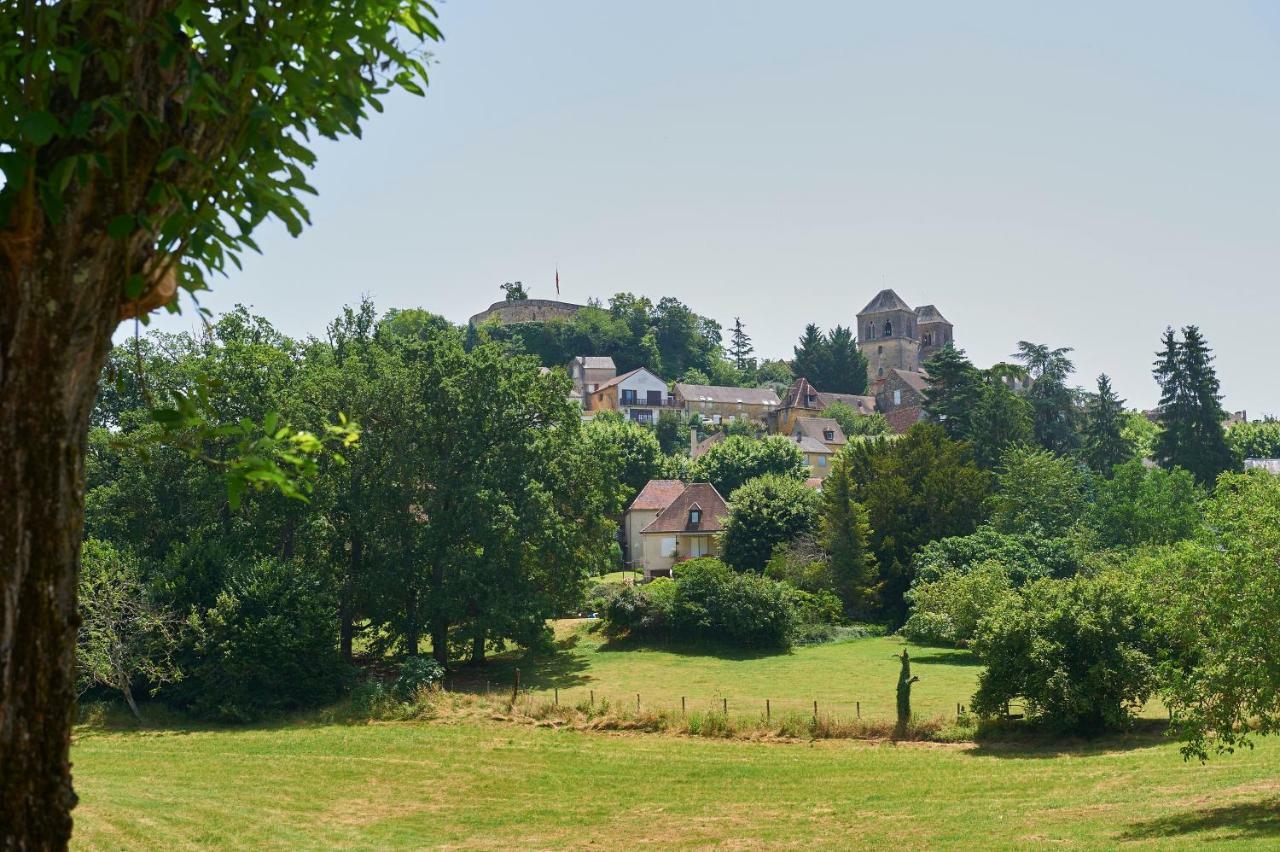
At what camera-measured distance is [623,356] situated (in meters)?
160

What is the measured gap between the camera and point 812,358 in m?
151

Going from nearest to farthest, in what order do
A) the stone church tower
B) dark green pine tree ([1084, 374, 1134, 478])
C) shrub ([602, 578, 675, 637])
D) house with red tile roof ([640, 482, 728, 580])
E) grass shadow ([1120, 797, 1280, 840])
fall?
grass shadow ([1120, 797, 1280, 840]) → shrub ([602, 578, 675, 637]) → house with red tile roof ([640, 482, 728, 580]) → dark green pine tree ([1084, 374, 1134, 478]) → the stone church tower

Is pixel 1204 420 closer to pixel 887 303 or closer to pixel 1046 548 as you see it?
pixel 1046 548

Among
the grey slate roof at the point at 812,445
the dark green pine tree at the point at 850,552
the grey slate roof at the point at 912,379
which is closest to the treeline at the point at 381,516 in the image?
the dark green pine tree at the point at 850,552

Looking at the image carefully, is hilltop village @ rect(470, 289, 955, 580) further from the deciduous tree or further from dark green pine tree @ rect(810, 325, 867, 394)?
the deciduous tree

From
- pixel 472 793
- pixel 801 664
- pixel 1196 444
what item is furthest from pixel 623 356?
pixel 472 793

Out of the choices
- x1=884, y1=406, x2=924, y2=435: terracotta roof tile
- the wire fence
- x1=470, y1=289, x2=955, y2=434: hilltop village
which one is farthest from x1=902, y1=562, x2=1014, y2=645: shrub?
x1=884, y1=406, x2=924, y2=435: terracotta roof tile

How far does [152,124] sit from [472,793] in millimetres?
26099

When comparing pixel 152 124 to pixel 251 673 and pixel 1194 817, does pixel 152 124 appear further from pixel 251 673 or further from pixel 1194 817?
pixel 251 673

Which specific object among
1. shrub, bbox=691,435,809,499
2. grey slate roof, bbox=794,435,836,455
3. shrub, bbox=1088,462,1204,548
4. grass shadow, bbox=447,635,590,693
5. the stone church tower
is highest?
the stone church tower

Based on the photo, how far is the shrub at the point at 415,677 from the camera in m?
40.2

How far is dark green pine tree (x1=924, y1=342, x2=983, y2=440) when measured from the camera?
8175 cm

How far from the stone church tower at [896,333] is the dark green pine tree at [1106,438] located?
67214 millimetres

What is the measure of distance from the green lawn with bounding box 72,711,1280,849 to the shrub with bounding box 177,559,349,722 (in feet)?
9.21
